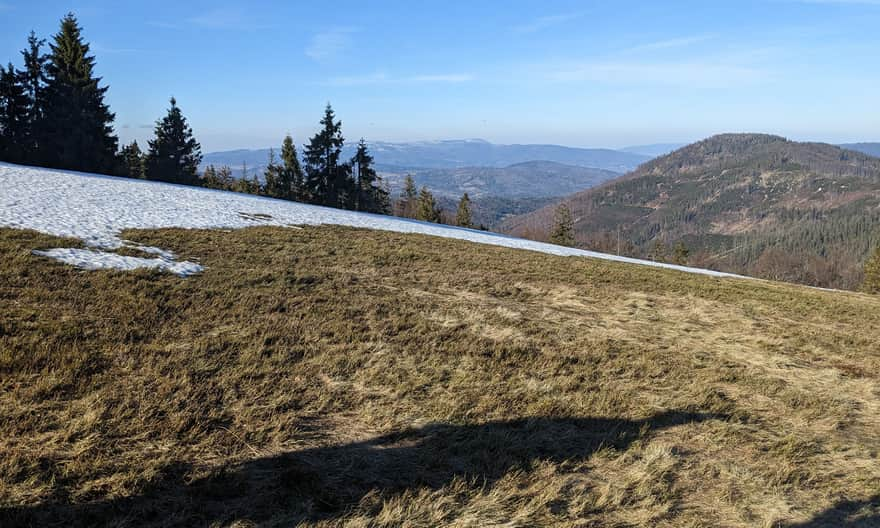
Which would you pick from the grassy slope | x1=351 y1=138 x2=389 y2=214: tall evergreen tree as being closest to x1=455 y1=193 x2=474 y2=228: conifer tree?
x1=351 y1=138 x2=389 y2=214: tall evergreen tree

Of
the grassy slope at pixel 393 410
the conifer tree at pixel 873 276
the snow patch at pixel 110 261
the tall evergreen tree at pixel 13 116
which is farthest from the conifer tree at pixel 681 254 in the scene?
the tall evergreen tree at pixel 13 116

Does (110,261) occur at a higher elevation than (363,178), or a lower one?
lower

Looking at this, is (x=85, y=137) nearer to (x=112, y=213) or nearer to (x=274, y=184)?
(x=274, y=184)

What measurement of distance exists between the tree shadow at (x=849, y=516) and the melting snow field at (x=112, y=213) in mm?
12420

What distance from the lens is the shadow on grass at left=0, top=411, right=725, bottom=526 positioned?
388 cm

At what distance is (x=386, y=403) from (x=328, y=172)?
169 feet

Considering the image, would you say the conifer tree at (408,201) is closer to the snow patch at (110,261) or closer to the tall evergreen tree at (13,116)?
the tall evergreen tree at (13,116)

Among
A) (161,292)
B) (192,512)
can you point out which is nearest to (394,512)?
(192,512)

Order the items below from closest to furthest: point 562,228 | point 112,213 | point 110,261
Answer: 1. point 110,261
2. point 112,213
3. point 562,228

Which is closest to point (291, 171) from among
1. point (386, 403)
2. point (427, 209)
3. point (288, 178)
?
point (288, 178)

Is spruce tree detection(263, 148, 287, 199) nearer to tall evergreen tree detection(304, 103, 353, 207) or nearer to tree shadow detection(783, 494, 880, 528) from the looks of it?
tall evergreen tree detection(304, 103, 353, 207)

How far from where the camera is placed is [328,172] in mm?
54531

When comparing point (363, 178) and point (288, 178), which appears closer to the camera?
point (363, 178)

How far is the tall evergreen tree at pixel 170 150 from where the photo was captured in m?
51.8
